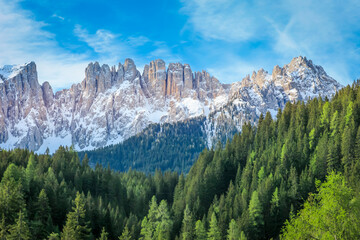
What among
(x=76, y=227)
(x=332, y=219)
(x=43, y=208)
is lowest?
(x=76, y=227)

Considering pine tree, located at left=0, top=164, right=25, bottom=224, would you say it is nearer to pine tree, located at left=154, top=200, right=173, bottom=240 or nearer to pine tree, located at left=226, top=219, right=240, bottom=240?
pine tree, located at left=154, top=200, right=173, bottom=240

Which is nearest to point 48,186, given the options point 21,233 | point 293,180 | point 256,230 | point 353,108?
point 21,233

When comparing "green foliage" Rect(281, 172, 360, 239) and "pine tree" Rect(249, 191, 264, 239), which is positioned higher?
"green foliage" Rect(281, 172, 360, 239)

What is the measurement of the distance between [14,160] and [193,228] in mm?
57873

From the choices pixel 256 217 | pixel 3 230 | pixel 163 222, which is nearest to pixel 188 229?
pixel 163 222

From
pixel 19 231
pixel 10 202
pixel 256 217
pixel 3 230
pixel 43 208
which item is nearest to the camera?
pixel 19 231

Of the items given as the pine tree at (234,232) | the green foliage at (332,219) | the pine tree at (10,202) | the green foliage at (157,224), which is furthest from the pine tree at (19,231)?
the green foliage at (332,219)

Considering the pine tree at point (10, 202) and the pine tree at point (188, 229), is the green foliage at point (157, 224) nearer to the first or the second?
the pine tree at point (188, 229)

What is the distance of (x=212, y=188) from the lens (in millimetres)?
107625

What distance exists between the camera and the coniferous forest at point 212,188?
69875 millimetres

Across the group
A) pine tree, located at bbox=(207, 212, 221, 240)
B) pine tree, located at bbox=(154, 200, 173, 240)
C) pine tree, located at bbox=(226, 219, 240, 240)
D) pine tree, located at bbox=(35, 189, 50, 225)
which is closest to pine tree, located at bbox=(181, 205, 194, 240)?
pine tree, located at bbox=(207, 212, 221, 240)

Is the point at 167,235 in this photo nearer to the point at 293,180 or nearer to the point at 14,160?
the point at 293,180

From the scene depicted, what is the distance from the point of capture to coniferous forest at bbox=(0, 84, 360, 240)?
69.9 meters

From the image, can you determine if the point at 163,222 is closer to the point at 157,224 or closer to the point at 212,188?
the point at 157,224
